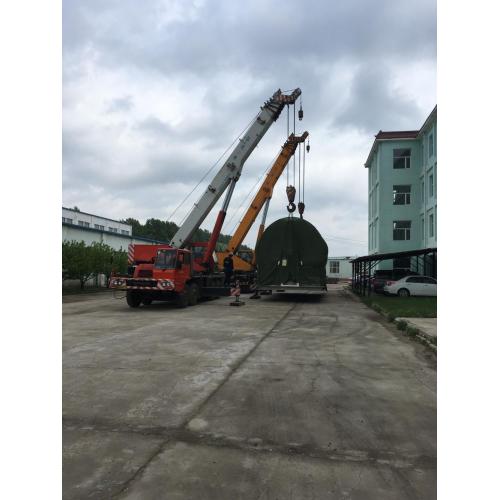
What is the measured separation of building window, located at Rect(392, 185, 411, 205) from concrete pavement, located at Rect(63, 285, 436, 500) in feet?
84.5

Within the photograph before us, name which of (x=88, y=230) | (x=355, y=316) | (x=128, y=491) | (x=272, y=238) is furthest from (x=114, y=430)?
(x=88, y=230)

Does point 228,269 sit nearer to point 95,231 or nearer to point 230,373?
point 230,373

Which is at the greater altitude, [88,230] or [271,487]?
[88,230]

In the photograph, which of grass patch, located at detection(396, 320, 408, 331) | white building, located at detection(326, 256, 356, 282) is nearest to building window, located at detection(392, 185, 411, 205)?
grass patch, located at detection(396, 320, 408, 331)

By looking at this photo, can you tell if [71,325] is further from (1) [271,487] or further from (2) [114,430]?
(1) [271,487]

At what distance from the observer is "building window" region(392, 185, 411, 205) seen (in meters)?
32.1

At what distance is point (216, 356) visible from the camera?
24.1 feet

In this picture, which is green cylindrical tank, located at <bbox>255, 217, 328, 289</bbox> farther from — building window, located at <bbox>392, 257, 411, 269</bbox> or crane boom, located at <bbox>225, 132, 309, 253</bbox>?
building window, located at <bbox>392, 257, 411, 269</bbox>

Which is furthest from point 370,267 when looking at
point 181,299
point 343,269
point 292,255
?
point 343,269

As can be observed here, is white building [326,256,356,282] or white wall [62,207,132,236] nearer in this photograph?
white wall [62,207,132,236]

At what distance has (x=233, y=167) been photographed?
19359mm

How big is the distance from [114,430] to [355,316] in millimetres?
10862

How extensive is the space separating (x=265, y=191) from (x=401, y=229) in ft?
48.8
